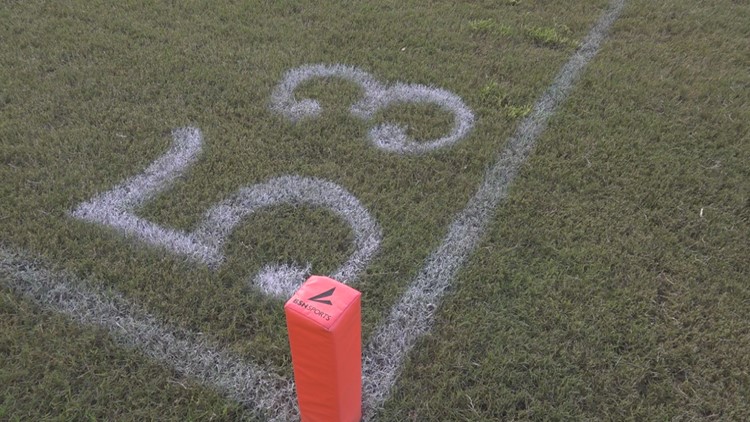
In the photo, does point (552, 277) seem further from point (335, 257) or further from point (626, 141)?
point (626, 141)

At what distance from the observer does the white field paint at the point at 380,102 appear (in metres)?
3.27

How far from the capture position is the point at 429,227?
9.04 ft

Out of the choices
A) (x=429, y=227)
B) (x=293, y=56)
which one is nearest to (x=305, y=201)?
(x=429, y=227)

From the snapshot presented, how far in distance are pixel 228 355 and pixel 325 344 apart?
774 mm

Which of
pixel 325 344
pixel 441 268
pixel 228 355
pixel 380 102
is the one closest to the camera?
pixel 325 344

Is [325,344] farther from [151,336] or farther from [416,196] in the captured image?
[416,196]

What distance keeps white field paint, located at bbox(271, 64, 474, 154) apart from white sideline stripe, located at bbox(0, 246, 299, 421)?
4.88 feet

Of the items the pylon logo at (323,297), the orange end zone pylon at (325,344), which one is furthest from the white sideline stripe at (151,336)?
the pylon logo at (323,297)

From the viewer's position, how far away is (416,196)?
9.60ft

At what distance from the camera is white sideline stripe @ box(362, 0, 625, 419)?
219 cm

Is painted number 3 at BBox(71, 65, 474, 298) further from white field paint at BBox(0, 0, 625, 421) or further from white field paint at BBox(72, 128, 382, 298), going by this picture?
white field paint at BBox(0, 0, 625, 421)


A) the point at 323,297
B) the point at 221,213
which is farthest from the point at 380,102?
the point at 323,297

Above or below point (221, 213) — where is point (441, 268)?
below

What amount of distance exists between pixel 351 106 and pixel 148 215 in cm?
137
